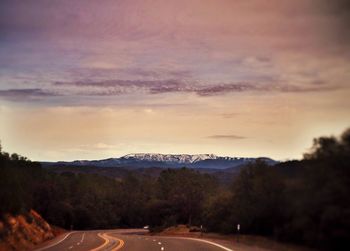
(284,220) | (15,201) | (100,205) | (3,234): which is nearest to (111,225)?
(100,205)

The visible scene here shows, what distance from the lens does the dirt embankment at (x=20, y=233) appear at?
147 ft

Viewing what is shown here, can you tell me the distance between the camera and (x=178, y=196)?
11238cm

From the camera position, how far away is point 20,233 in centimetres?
5294

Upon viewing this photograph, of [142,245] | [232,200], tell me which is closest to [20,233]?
[142,245]

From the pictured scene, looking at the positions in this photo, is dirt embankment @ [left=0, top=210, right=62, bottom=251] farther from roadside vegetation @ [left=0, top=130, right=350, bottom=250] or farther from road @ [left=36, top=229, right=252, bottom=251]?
road @ [left=36, top=229, right=252, bottom=251]

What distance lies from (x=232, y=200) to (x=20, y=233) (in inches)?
807

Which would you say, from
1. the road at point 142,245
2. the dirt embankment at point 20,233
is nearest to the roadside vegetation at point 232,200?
the dirt embankment at point 20,233

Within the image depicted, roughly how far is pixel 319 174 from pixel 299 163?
2481 mm

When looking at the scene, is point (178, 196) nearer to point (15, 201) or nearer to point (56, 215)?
point (56, 215)

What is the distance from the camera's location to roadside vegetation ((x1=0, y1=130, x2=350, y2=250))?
1877cm

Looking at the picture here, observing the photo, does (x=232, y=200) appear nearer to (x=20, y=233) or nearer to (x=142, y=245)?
(x=142, y=245)

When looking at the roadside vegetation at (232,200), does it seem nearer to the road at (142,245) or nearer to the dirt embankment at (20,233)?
Answer: the dirt embankment at (20,233)

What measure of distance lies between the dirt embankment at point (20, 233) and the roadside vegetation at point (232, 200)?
121cm

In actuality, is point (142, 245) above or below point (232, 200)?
below
